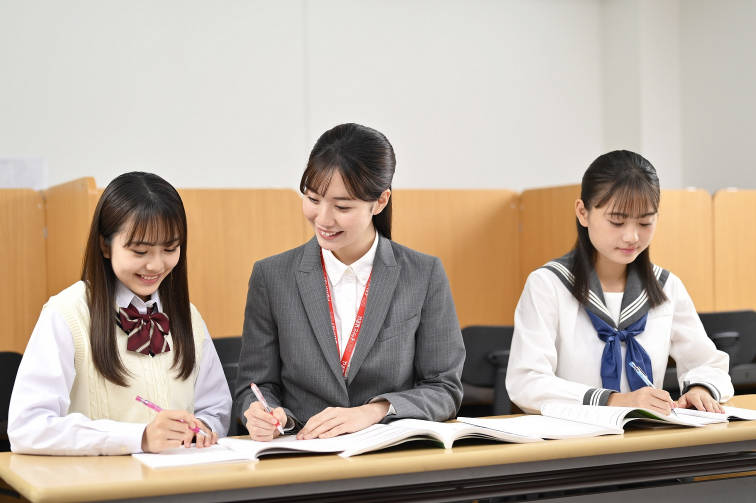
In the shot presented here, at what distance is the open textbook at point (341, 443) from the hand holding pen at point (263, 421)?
0.9 inches

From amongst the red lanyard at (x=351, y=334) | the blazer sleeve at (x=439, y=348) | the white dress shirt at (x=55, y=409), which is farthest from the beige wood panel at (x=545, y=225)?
the white dress shirt at (x=55, y=409)

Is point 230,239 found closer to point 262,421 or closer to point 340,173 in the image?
point 340,173

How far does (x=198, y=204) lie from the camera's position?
336cm

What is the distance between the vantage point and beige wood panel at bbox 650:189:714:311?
3674mm

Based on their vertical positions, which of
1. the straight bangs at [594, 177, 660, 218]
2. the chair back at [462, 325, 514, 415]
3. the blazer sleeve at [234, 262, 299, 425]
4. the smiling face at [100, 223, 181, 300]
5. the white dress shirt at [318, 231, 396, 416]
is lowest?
the chair back at [462, 325, 514, 415]

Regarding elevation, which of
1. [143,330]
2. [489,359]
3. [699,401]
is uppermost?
[143,330]

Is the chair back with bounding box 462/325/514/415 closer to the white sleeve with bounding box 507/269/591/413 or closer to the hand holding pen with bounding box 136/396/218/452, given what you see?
the white sleeve with bounding box 507/269/591/413

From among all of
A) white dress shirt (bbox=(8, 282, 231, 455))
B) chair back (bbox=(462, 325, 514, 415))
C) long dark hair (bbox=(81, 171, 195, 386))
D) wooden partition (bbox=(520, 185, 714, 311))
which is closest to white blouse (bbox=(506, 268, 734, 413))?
long dark hair (bbox=(81, 171, 195, 386))

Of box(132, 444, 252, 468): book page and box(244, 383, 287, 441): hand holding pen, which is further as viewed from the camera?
box(244, 383, 287, 441): hand holding pen

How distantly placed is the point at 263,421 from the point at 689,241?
2.71 metres

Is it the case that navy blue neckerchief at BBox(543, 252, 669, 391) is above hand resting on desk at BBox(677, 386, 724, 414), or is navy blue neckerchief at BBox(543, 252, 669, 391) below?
above

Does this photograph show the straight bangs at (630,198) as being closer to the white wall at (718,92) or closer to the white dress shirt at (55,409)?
the white dress shirt at (55,409)

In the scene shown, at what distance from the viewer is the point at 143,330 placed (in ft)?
5.57


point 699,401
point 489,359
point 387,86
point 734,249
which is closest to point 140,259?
point 699,401
